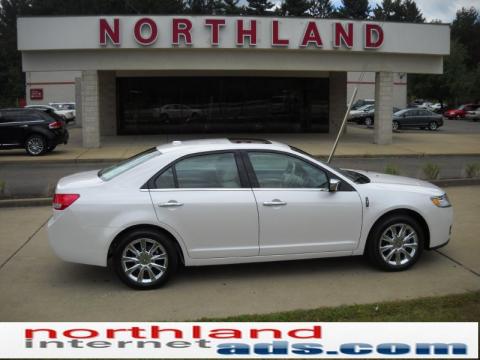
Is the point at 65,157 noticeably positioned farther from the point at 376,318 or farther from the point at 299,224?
the point at 376,318

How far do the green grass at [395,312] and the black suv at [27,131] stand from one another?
1666cm

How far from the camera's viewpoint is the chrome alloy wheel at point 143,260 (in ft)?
19.3

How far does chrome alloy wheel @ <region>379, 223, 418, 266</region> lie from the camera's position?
6352 millimetres

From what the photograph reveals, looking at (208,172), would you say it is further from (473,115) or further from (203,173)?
(473,115)

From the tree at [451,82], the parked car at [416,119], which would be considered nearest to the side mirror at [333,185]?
the parked car at [416,119]

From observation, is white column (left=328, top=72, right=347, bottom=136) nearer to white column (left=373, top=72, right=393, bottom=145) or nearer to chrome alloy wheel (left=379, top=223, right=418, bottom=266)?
white column (left=373, top=72, right=393, bottom=145)

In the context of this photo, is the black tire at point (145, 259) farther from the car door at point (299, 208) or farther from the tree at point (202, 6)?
the tree at point (202, 6)

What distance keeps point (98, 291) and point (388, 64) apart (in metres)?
19.8

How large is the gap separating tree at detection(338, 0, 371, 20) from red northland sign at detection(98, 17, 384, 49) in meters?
62.3

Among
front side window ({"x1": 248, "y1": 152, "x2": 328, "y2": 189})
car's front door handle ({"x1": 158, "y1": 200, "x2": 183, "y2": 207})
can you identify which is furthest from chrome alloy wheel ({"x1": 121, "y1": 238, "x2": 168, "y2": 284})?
front side window ({"x1": 248, "y1": 152, "x2": 328, "y2": 189})

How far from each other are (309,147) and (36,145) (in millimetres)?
9908

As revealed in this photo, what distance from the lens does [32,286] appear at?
20.1 feet

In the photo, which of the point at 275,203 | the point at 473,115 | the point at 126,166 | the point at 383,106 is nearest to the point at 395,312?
the point at 275,203

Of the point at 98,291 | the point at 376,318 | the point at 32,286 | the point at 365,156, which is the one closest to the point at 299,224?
the point at 376,318
